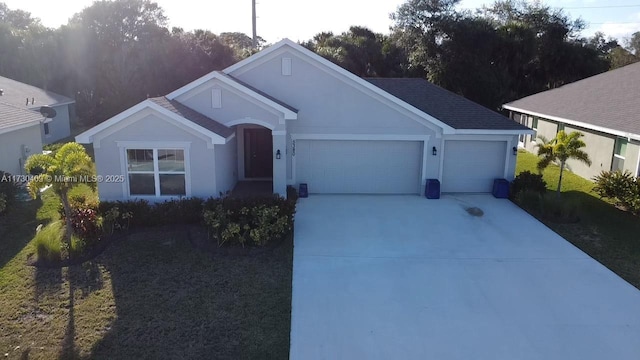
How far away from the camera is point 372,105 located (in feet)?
55.5

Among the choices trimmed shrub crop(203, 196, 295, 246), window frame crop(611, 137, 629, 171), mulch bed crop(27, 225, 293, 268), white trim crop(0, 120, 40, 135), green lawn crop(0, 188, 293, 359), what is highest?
white trim crop(0, 120, 40, 135)

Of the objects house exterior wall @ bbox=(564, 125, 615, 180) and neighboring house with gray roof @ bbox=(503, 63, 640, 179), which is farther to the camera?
house exterior wall @ bbox=(564, 125, 615, 180)

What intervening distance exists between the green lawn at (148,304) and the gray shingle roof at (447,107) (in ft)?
28.4

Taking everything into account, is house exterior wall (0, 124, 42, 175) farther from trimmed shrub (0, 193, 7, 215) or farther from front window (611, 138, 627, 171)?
front window (611, 138, 627, 171)

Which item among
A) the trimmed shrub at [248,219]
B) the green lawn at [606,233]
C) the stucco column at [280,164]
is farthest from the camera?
the stucco column at [280,164]

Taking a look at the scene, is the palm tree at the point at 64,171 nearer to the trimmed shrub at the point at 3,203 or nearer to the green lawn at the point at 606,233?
the trimmed shrub at the point at 3,203

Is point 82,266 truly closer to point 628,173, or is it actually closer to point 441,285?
point 441,285

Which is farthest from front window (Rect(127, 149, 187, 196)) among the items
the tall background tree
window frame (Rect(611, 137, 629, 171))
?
→ the tall background tree

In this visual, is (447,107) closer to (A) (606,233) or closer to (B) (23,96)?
(A) (606,233)

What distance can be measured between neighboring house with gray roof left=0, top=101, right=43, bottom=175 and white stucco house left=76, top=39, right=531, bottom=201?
5.38 meters

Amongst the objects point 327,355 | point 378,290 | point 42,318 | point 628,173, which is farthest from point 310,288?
point 628,173

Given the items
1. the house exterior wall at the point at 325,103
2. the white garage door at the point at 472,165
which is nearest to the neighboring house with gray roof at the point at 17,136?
the house exterior wall at the point at 325,103

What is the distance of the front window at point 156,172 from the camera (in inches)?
564

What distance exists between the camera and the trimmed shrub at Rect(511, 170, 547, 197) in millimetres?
→ 17125
